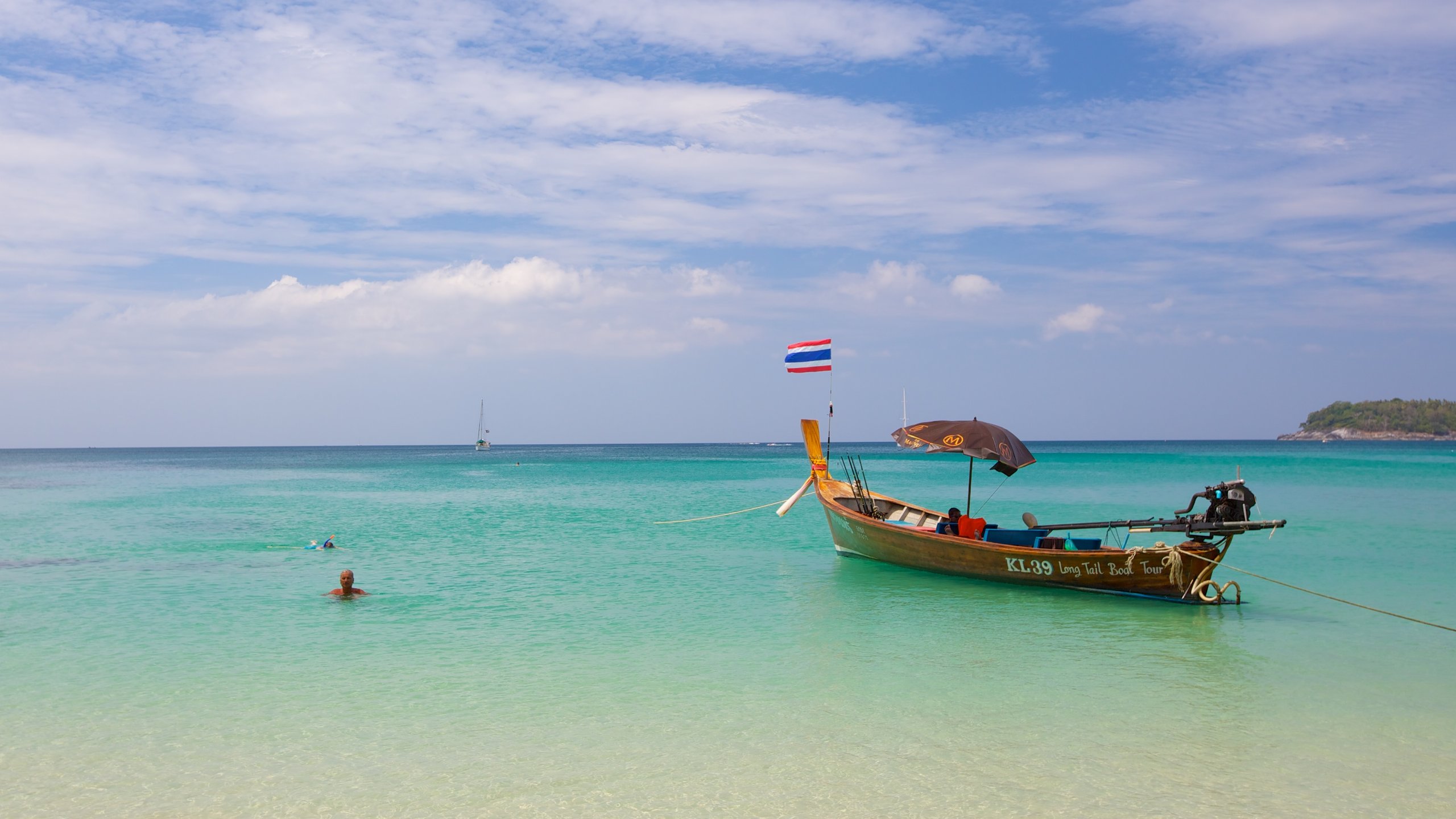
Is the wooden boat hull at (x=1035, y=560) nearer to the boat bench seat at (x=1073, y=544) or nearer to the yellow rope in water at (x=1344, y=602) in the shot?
the yellow rope in water at (x=1344, y=602)

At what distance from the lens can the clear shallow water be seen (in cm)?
778

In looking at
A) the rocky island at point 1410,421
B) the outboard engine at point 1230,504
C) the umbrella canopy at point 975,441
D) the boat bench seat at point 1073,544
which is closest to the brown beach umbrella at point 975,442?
the umbrella canopy at point 975,441

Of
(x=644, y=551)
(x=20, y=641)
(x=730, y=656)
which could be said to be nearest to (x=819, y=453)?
(x=644, y=551)

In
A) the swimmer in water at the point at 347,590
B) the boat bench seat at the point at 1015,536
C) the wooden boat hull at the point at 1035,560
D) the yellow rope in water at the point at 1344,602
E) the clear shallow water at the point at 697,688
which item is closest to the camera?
the clear shallow water at the point at 697,688

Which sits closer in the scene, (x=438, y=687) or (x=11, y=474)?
(x=438, y=687)

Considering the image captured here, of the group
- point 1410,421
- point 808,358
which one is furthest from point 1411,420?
point 808,358

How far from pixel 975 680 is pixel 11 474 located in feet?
304

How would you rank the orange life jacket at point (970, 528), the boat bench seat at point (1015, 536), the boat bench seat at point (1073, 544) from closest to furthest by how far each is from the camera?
the boat bench seat at point (1073, 544), the boat bench seat at point (1015, 536), the orange life jacket at point (970, 528)

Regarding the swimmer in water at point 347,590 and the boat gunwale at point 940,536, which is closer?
the boat gunwale at point 940,536

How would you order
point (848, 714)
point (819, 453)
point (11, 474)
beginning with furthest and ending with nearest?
point (11, 474), point (819, 453), point (848, 714)

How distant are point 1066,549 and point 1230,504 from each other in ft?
9.64

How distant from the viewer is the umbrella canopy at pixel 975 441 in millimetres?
18500

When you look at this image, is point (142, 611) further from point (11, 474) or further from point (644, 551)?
point (11, 474)

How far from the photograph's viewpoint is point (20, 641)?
1331 cm
